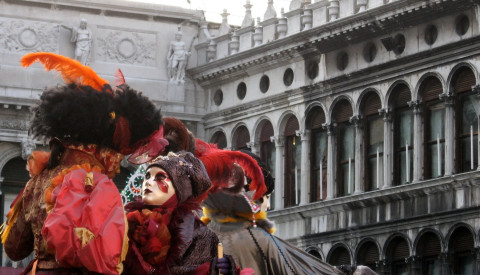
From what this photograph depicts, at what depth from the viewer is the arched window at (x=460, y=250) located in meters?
30.3

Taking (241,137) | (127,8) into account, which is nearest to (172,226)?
(241,137)

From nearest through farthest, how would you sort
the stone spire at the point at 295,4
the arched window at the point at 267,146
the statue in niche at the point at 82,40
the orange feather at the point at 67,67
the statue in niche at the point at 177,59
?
the orange feather at the point at 67,67 < the stone spire at the point at 295,4 < the arched window at the point at 267,146 < the statue in niche at the point at 82,40 < the statue in niche at the point at 177,59

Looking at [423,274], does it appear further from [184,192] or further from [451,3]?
[184,192]

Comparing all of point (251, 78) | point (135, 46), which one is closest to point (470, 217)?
point (251, 78)

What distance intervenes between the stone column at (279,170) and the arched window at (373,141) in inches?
135

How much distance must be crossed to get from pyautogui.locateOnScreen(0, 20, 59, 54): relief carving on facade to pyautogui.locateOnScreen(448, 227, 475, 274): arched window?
1209 centimetres

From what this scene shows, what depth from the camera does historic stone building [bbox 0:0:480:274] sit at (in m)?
30.8

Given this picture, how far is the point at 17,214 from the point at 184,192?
3.33ft

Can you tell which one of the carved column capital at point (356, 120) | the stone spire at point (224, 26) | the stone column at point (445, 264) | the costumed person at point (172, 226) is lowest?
the costumed person at point (172, 226)

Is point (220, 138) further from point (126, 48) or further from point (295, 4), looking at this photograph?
point (295, 4)

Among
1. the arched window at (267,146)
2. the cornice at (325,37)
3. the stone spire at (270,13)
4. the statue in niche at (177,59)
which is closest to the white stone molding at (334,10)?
the cornice at (325,37)

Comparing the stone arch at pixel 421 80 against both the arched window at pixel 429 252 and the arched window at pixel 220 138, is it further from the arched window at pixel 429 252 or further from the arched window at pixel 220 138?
the arched window at pixel 220 138

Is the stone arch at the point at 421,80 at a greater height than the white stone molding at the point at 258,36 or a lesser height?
lesser

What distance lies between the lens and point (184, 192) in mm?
10148
